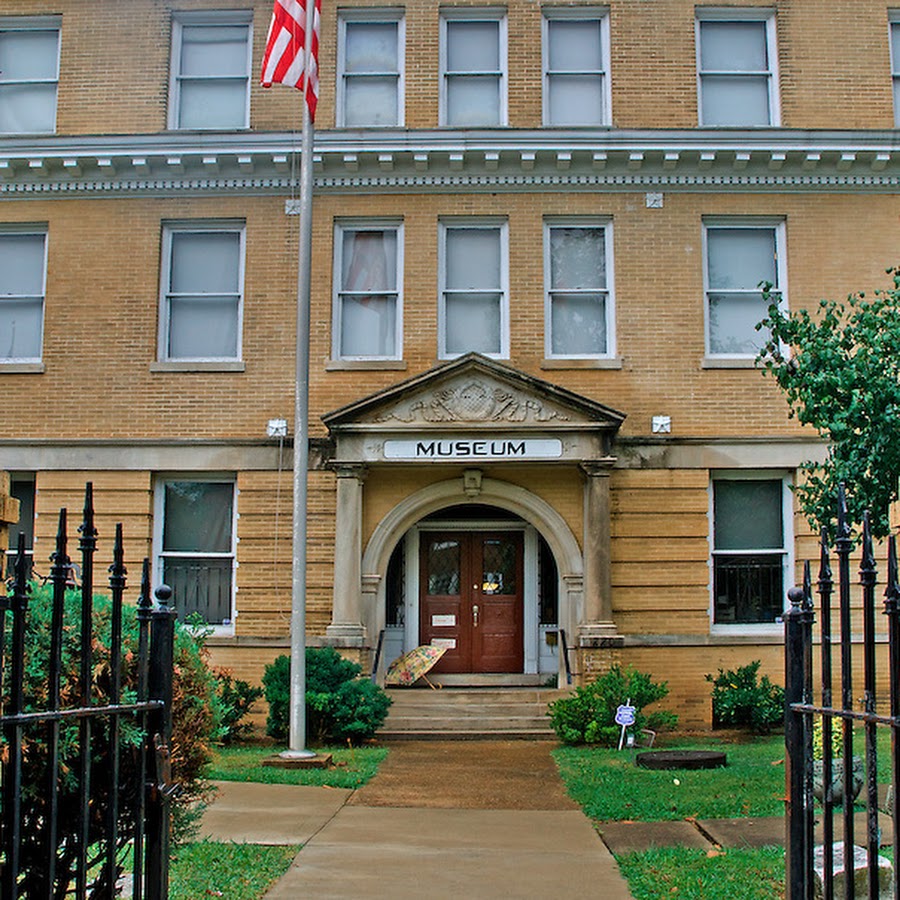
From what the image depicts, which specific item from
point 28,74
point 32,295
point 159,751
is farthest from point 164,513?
point 159,751

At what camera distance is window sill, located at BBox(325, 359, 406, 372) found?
1794 centimetres

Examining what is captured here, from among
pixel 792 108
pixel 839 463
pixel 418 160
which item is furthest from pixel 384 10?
pixel 839 463

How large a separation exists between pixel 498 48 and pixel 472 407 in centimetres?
619

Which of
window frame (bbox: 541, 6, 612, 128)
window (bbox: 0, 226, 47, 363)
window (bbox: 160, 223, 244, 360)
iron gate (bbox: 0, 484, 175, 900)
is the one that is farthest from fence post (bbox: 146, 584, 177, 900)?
window frame (bbox: 541, 6, 612, 128)

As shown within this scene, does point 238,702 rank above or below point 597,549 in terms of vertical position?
below

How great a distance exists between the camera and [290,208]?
1831cm

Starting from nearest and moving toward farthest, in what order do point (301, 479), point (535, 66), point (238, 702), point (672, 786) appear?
1. point (672, 786)
2. point (301, 479)
3. point (238, 702)
4. point (535, 66)

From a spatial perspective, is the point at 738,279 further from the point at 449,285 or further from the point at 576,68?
the point at 449,285

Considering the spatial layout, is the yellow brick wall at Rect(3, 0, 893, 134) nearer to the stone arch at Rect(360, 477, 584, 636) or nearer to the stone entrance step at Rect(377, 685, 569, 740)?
the stone arch at Rect(360, 477, 584, 636)

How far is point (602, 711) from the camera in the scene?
1538 centimetres

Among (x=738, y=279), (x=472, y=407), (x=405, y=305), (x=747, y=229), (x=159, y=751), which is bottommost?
(x=159, y=751)

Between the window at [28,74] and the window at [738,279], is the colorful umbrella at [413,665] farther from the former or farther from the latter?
the window at [28,74]

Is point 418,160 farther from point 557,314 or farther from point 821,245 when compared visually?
point 821,245

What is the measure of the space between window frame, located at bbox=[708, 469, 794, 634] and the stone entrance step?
9.33 feet
